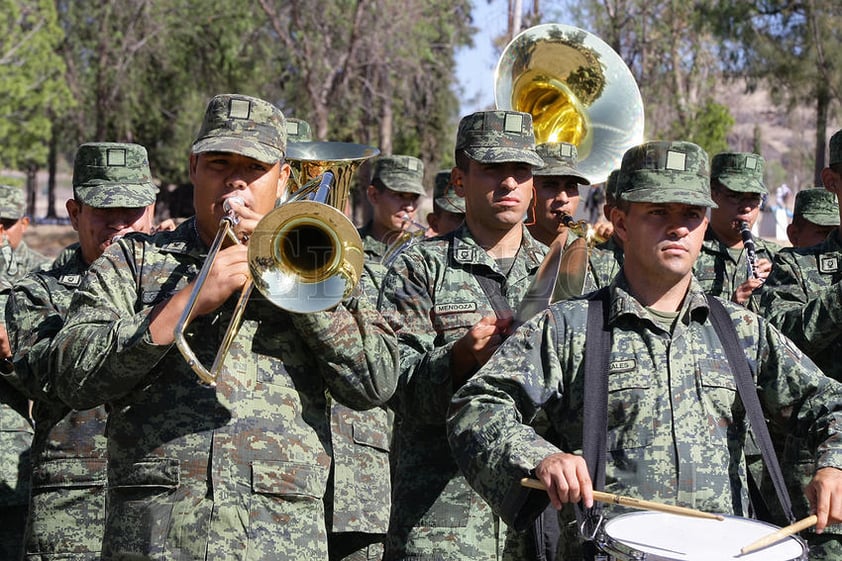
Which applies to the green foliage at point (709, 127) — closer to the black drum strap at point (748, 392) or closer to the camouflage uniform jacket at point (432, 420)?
the camouflage uniform jacket at point (432, 420)

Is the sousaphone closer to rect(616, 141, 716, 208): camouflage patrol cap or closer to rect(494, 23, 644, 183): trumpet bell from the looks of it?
rect(494, 23, 644, 183): trumpet bell

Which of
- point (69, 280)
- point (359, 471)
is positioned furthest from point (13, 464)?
point (359, 471)

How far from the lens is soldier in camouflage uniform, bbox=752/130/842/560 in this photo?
5168 millimetres

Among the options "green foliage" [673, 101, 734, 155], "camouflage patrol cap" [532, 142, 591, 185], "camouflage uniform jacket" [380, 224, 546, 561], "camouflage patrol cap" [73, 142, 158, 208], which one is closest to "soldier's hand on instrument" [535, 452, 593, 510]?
"camouflage uniform jacket" [380, 224, 546, 561]

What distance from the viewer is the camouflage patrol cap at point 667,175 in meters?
4.09

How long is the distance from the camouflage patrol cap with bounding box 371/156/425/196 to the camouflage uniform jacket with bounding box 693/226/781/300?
130 inches

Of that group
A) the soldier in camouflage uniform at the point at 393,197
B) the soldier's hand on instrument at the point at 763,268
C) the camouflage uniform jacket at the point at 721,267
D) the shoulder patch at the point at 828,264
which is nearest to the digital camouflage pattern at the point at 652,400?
the shoulder patch at the point at 828,264

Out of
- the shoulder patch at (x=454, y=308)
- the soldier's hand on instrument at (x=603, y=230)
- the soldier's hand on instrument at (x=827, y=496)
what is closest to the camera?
the soldier's hand on instrument at (x=827, y=496)

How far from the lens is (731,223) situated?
7719 millimetres

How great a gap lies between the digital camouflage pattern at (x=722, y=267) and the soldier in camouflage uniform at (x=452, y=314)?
2.30 meters

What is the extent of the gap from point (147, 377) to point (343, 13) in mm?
23013

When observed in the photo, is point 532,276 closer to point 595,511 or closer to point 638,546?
point 595,511

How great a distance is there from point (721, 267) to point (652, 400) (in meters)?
3.86

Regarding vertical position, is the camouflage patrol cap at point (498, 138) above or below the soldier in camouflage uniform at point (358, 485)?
above
